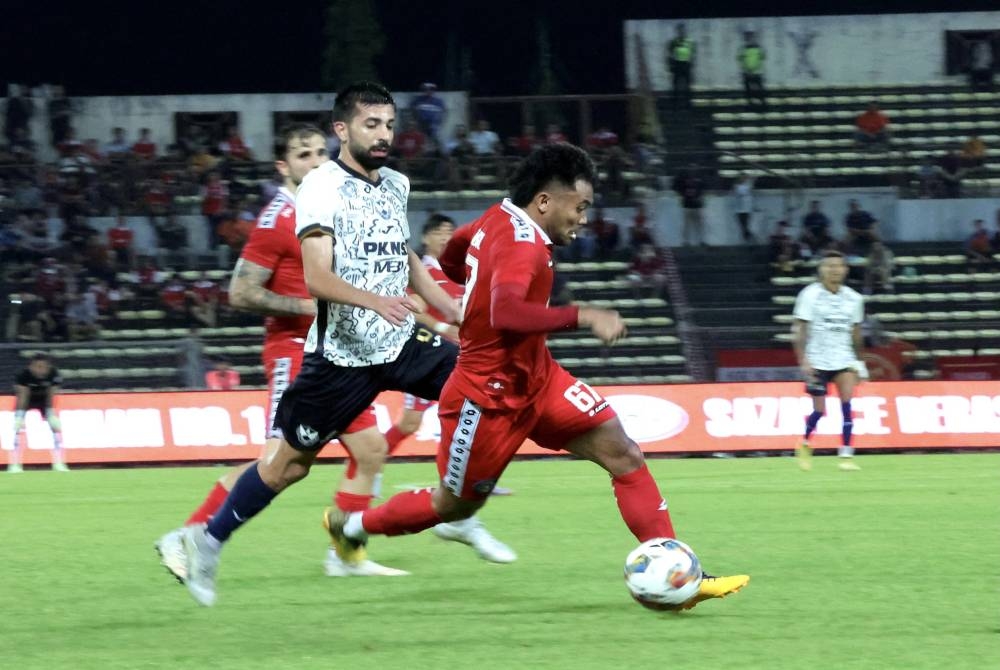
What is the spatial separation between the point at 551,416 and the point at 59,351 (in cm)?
Result: 1467

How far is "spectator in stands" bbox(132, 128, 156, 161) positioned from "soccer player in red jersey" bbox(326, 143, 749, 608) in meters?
23.7

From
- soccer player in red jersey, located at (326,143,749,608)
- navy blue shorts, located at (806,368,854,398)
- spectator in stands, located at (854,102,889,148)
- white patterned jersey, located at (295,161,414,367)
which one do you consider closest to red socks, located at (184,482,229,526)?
white patterned jersey, located at (295,161,414,367)

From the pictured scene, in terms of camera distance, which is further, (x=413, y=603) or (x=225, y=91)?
(x=225, y=91)

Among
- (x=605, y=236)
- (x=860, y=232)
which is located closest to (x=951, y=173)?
(x=860, y=232)

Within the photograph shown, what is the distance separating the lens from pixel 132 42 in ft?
108

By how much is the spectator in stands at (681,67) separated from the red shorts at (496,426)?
26.6 metres

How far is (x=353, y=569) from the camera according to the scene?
324 inches

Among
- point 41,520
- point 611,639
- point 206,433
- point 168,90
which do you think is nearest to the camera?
point 611,639

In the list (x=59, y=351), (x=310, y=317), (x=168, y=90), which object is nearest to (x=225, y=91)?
(x=168, y=90)

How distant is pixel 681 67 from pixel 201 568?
27142mm

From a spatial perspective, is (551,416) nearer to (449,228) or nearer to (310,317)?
(310,317)

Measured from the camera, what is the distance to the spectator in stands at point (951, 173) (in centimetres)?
2910

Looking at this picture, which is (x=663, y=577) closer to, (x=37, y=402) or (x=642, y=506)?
Answer: (x=642, y=506)

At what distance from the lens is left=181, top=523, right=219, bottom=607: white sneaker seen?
7090 mm
